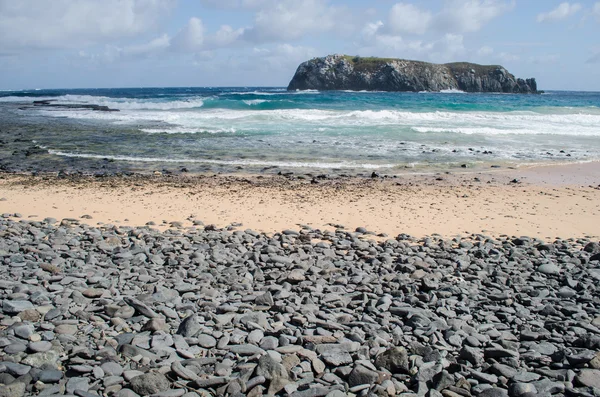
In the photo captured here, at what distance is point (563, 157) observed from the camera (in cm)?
1756

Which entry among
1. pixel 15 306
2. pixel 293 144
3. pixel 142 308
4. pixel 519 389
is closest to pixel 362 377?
pixel 519 389

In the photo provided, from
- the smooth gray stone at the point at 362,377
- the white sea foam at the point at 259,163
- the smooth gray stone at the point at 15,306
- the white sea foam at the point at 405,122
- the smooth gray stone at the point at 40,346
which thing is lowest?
the smooth gray stone at the point at 362,377

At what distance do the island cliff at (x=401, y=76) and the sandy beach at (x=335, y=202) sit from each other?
326 ft

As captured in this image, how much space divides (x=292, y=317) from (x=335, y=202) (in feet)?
19.1

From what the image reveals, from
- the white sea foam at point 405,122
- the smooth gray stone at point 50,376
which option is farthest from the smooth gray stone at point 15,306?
the white sea foam at point 405,122

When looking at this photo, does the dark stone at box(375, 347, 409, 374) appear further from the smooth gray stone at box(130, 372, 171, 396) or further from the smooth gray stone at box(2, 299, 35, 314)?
the smooth gray stone at box(2, 299, 35, 314)

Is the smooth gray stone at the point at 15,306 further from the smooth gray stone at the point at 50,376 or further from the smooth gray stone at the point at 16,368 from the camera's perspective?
the smooth gray stone at the point at 50,376

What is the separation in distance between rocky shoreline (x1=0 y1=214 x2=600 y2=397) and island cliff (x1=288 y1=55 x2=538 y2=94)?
106565mm

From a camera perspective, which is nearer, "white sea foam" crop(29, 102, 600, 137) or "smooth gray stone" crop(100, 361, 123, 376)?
"smooth gray stone" crop(100, 361, 123, 376)

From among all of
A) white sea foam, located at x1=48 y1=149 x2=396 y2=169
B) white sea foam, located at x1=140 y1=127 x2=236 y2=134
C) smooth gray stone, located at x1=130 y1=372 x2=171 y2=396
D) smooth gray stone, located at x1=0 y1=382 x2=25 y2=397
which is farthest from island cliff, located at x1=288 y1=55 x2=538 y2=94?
smooth gray stone, located at x1=0 y1=382 x2=25 y2=397

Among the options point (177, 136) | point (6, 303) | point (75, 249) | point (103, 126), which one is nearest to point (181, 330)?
point (6, 303)

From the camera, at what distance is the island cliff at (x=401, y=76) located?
359 feet

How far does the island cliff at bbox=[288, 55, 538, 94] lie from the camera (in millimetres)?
109312

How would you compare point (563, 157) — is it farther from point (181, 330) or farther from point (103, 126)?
point (103, 126)
